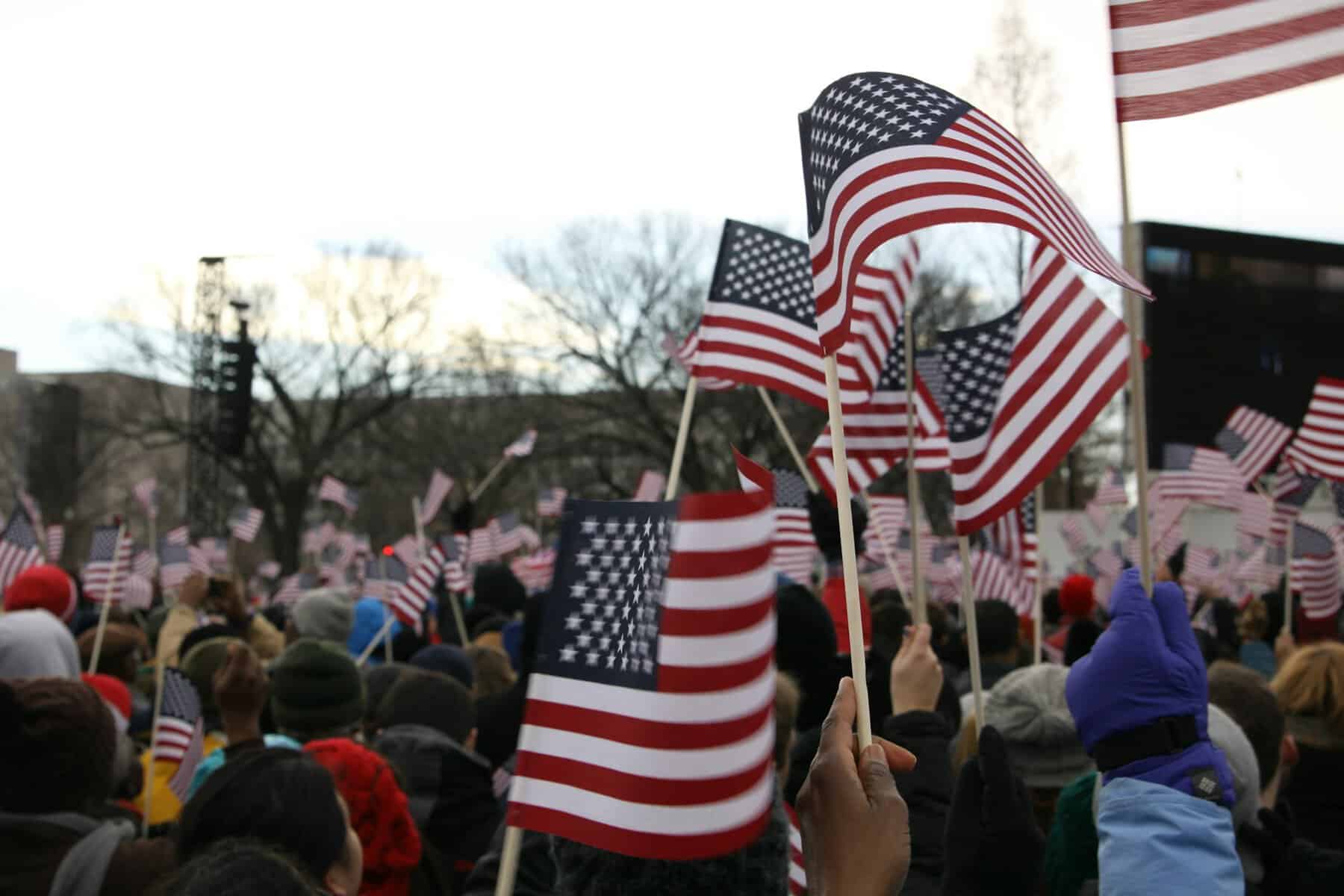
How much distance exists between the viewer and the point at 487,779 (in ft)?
16.4

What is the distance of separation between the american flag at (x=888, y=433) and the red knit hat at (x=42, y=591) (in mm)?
4426

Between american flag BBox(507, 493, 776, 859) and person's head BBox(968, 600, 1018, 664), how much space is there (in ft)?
16.2

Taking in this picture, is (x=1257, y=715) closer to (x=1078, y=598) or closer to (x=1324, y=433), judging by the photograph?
(x=1078, y=598)

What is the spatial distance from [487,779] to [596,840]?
2974 millimetres

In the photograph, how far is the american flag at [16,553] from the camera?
1209 cm

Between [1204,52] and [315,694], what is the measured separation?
342cm

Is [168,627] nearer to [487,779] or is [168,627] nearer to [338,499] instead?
[487,779]

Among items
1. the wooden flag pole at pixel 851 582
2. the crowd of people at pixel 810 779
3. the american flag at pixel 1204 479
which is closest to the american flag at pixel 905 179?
the wooden flag pole at pixel 851 582

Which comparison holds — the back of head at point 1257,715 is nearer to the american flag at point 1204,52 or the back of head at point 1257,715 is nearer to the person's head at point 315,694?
the american flag at point 1204,52

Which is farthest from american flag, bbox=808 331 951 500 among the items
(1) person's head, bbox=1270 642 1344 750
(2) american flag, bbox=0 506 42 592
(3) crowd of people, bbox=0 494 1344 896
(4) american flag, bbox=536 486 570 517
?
(4) american flag, bbox=536 486 570 517

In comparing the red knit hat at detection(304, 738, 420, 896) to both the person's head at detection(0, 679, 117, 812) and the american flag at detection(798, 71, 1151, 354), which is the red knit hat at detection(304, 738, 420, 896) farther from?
the american flag at detection(798, 71, 1151, 354)

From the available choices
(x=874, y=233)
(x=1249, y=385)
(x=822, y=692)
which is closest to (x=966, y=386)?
(x=822, y=692)

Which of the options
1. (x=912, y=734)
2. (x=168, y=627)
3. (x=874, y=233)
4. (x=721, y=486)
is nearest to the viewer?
(x=874, y=233)

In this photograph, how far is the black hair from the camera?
2961 mm
